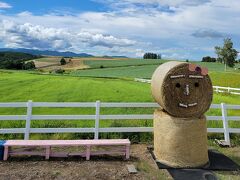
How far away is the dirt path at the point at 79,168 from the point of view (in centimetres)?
774

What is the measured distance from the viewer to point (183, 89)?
903 cm

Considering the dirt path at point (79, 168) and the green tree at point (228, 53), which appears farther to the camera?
the green tree at point (228, 53)

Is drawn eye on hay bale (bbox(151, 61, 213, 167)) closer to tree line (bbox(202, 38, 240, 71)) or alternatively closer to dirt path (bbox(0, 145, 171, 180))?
dirt path (bbox(0, 145, 171, 180))

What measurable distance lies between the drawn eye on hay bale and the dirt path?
0.65 metres

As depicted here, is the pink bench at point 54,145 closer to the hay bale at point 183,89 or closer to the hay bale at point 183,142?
the hay bale at point 183,142

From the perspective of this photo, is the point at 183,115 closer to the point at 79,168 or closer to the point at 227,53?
the point at 79,168

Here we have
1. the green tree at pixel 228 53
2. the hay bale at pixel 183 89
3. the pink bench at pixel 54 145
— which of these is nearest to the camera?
the pink bench at pixel 54 145

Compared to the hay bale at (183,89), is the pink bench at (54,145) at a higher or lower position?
lower

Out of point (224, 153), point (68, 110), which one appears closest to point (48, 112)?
point (68, 110)

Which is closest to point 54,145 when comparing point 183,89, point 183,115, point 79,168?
point 79,168

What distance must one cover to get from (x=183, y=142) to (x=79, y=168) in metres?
2.54

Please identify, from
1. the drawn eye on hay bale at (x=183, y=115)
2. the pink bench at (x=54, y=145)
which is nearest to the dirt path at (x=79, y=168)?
the pink bench at (x=54, y=145)

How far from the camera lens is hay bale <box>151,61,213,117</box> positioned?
895 centimetres

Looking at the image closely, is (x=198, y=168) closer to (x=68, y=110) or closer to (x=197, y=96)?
(x=197, y=96)
